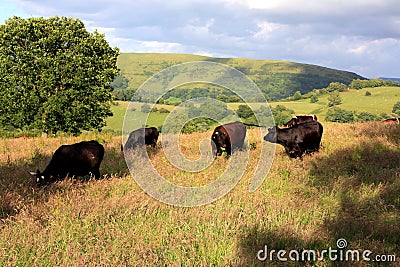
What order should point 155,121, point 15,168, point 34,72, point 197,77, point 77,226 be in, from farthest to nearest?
point 155,121, point 34,72, point 197,77, point 15,168, point 77,226

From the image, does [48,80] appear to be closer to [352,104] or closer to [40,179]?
[40,179]

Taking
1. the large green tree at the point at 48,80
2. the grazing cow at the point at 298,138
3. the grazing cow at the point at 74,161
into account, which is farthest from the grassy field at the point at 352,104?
the grazing cow at the point at 74,161

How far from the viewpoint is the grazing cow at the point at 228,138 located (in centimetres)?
1374

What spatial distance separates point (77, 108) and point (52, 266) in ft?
100

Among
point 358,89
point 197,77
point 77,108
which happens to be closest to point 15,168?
point 197,77

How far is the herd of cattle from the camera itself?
31.8ft

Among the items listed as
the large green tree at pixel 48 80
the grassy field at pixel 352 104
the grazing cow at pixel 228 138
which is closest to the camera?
the grazing cow at pixel 228 138

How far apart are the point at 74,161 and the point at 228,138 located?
628 cm

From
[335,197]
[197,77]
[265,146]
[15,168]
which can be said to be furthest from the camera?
[265,146]

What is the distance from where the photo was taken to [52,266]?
4898 millimetres

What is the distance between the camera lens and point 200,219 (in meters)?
6.71

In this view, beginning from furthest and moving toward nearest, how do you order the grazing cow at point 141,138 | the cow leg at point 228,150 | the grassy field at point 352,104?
1. the grassy field at point 352,104
2. the grazing cow at point 141,138
3. the cow leg at point 228,150

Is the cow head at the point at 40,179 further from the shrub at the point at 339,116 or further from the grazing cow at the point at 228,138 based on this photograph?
the shrub at the point at 339,116

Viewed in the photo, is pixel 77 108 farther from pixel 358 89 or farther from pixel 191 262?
pixel 358 89
